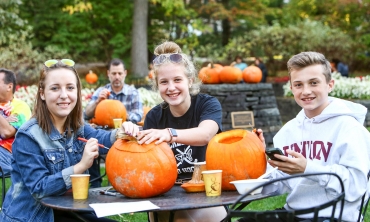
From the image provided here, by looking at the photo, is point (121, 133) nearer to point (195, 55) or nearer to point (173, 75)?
point (173, 75)

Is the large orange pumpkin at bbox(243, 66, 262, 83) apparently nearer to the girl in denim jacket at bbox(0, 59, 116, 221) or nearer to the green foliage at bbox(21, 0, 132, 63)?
the girl in denim jacket at bbox(0, 59, 116, 221)

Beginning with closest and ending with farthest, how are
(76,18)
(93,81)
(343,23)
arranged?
(93,81) < (76,18) < (343,23)

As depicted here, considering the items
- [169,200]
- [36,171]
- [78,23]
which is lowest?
[169,200]

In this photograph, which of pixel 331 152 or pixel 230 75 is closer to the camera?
pixel 331 152

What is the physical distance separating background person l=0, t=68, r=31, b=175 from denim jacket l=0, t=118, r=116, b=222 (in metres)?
2.00

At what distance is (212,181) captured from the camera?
107 inches

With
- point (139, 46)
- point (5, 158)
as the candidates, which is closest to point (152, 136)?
point (5, 158)

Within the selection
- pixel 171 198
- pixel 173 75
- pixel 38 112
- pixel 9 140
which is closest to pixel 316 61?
pixel 173 75

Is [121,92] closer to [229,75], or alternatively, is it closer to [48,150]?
[229,75]

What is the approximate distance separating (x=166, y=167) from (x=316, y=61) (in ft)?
3.28

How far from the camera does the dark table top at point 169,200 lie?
8.29ft

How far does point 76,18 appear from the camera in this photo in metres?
19.4

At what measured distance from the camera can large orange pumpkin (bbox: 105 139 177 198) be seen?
2768 millimetres

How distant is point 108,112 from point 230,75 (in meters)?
3.90
